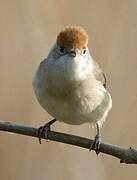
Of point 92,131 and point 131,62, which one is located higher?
point 131,62

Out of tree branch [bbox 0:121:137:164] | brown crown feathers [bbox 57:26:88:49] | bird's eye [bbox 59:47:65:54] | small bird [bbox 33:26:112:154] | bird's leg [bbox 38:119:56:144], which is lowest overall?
tree branch [bbox 0:121:137:164]

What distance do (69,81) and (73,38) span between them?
14cm

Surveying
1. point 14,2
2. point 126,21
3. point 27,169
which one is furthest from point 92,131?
point 14,2

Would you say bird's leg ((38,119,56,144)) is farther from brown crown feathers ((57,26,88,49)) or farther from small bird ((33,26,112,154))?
brown crown feathers ((57,26,88,49))

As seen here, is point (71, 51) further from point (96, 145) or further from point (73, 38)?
point (96, 145)

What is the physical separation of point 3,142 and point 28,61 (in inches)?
12.8

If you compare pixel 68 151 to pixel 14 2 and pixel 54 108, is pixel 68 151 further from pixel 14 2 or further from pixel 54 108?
pixel 14 2

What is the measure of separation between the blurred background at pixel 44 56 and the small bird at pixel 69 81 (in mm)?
253

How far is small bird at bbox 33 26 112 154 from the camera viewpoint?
1.66m

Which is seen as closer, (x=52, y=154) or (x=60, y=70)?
(x=60, y=70)

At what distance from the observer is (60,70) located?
167 cm

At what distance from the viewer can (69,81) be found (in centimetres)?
169

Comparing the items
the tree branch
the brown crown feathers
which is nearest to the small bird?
the brown crown feathers

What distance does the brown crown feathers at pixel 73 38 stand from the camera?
1.65 meters
